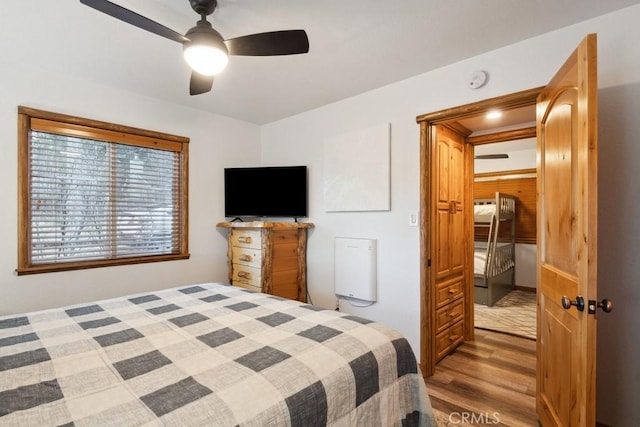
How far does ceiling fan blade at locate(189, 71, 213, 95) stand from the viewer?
188cm

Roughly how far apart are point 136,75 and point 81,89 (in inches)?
20.0

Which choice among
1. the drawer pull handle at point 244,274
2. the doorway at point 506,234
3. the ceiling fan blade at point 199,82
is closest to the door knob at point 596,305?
the ceiling fan blade at point 199,82

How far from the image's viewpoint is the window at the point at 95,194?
2.34 meters

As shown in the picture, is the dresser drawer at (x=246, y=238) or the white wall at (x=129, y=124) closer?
the white wall at (x=129, y=124)

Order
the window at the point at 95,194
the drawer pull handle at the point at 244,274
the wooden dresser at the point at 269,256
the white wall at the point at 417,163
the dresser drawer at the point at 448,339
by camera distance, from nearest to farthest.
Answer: the white wall at the point at 417,163 < the window at the point at 95,194 < the dresser drawer at the point at 448,339 < the wooden dresser at the point at 269,256 < the drawer pull handle at the point at 244,274

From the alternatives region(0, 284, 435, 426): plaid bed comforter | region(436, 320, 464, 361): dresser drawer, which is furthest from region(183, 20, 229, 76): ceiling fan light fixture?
region(436, 320, 464, 361): dresser drawer

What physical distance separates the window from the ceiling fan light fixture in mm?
1594

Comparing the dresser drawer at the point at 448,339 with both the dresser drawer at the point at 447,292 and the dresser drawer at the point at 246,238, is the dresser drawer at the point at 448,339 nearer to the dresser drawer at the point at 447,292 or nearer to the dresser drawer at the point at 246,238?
the dresser drawer at the point at 447,292

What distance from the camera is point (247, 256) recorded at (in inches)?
120

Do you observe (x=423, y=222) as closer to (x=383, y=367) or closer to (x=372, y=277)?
(x=372, y=277)

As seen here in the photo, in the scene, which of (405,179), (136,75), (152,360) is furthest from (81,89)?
(405,179)

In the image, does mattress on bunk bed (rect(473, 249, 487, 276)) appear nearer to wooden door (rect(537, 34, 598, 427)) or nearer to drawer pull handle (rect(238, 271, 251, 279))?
wooden door (rect(537, 34, 598, 427))

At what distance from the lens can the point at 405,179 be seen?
2549mm

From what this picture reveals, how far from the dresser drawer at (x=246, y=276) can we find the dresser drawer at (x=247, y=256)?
0.13ft
